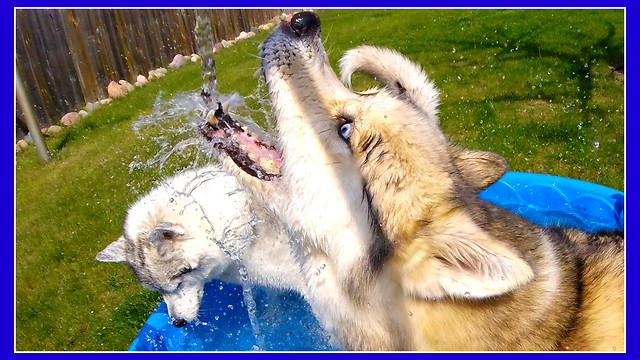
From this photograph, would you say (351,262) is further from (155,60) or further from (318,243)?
(155,60)

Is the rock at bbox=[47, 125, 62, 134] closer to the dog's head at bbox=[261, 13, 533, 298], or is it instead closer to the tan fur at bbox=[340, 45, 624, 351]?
the dog's head at bbox=[261, 13, 533, 298]

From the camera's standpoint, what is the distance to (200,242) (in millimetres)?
3729

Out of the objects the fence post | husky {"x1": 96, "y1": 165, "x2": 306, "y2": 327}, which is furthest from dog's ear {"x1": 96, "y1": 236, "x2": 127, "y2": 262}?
the fence post

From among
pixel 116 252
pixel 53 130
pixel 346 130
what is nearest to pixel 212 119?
pixel 346 130

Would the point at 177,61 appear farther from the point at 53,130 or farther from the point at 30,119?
the point at 30,119

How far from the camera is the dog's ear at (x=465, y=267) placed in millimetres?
1765

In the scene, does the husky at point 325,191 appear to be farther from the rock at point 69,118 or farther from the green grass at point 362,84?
the rock at point 69,118

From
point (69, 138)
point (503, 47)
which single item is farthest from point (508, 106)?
point (69, 138)

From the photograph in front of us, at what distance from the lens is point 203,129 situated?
284cm

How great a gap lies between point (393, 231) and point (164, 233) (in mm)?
1996

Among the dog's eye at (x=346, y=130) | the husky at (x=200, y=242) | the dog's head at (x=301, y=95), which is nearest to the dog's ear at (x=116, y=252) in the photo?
the husky at (x=200, y=242)

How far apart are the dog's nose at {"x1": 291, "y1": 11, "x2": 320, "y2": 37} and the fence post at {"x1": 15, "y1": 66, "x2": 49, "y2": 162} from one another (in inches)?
233

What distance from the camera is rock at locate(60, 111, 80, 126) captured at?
8.30 m

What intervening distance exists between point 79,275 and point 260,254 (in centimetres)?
271
